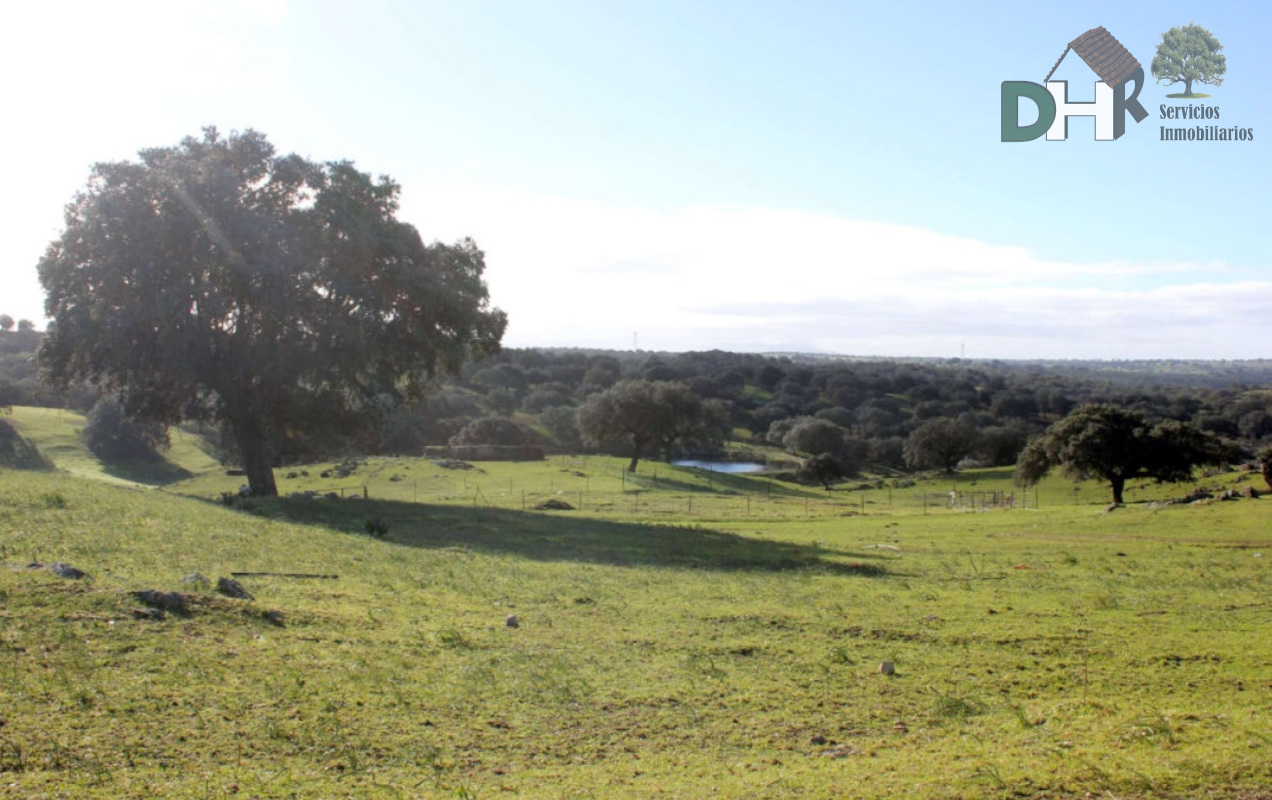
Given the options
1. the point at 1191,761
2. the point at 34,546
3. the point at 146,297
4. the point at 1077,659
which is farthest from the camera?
the point at 146,297

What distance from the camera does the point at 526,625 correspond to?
38.1 ft

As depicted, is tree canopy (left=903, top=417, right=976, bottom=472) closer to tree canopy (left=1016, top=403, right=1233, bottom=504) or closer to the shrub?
tree canopy (left=1016, top=403, right=1233, bottom=504)

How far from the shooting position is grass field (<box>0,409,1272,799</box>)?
21.2ft

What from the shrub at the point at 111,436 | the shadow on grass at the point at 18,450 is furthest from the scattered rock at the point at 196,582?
the shrub at the point at 111,436

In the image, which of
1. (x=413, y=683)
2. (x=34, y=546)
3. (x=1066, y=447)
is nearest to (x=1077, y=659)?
(x=413, y=683)

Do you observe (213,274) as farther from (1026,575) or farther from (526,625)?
(1026,575)

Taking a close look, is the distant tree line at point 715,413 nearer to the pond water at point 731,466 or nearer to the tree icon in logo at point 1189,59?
the pond water at point 731,466

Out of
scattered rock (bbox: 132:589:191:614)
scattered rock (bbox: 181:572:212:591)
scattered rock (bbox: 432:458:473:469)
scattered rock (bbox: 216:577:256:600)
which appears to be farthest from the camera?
scattered rock (bbox: 432:458:473:469)

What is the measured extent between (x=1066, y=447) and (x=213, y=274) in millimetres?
39716

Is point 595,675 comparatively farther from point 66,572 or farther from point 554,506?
point 554,506

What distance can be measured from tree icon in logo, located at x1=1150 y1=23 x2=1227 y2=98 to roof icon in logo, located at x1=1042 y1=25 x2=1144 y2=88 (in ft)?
2.19

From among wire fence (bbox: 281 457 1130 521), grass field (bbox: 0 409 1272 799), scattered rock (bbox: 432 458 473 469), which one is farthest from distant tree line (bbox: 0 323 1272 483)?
grass field (bbox: 0 409 1272 799)

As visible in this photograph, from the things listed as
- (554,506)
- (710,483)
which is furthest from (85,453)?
(554,506)

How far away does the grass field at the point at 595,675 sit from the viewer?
6453 millimetres
